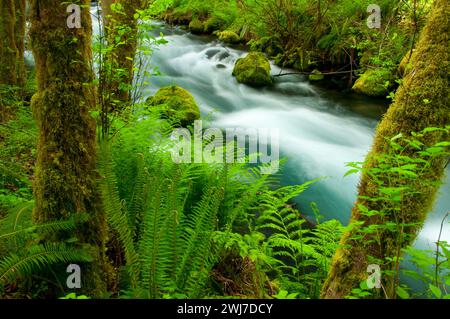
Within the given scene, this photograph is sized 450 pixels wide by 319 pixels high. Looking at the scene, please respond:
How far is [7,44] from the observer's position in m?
6.45

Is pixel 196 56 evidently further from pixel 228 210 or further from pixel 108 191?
pixel 108 191

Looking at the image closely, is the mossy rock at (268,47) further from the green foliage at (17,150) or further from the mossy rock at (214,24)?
the green foliage at (17,150)

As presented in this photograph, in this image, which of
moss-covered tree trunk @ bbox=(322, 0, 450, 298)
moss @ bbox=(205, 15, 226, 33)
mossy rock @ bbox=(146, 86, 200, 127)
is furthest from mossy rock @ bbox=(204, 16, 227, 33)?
moss-covered tree trunk @ bbox=(322, 0, 450, 298)

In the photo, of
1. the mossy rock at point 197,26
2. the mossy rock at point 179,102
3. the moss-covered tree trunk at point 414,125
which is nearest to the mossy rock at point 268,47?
the mossy rock at point 197,26

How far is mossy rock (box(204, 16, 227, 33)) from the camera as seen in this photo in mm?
15539

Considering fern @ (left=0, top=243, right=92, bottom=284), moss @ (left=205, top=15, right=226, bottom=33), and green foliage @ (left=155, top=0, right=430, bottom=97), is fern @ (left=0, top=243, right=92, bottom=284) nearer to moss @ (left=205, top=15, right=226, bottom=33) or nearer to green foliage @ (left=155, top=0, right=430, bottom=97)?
green foliage @ (left=155, top=0, right=430, bottom=97)

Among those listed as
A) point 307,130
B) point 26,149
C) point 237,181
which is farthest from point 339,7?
point 26,149

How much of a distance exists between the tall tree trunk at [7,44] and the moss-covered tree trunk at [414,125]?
6.88m

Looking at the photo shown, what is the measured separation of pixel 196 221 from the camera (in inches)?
102

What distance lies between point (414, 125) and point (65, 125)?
2.31 meters

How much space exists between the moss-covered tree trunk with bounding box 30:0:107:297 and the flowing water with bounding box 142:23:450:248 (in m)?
3.19

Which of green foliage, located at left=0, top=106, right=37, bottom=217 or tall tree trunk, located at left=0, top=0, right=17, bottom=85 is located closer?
green foliage, located at left=0, top=106, right=37, bottom=217

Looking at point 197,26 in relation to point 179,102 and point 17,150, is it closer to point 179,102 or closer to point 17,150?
point 179,102

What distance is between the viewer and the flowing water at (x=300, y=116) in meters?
6.09
